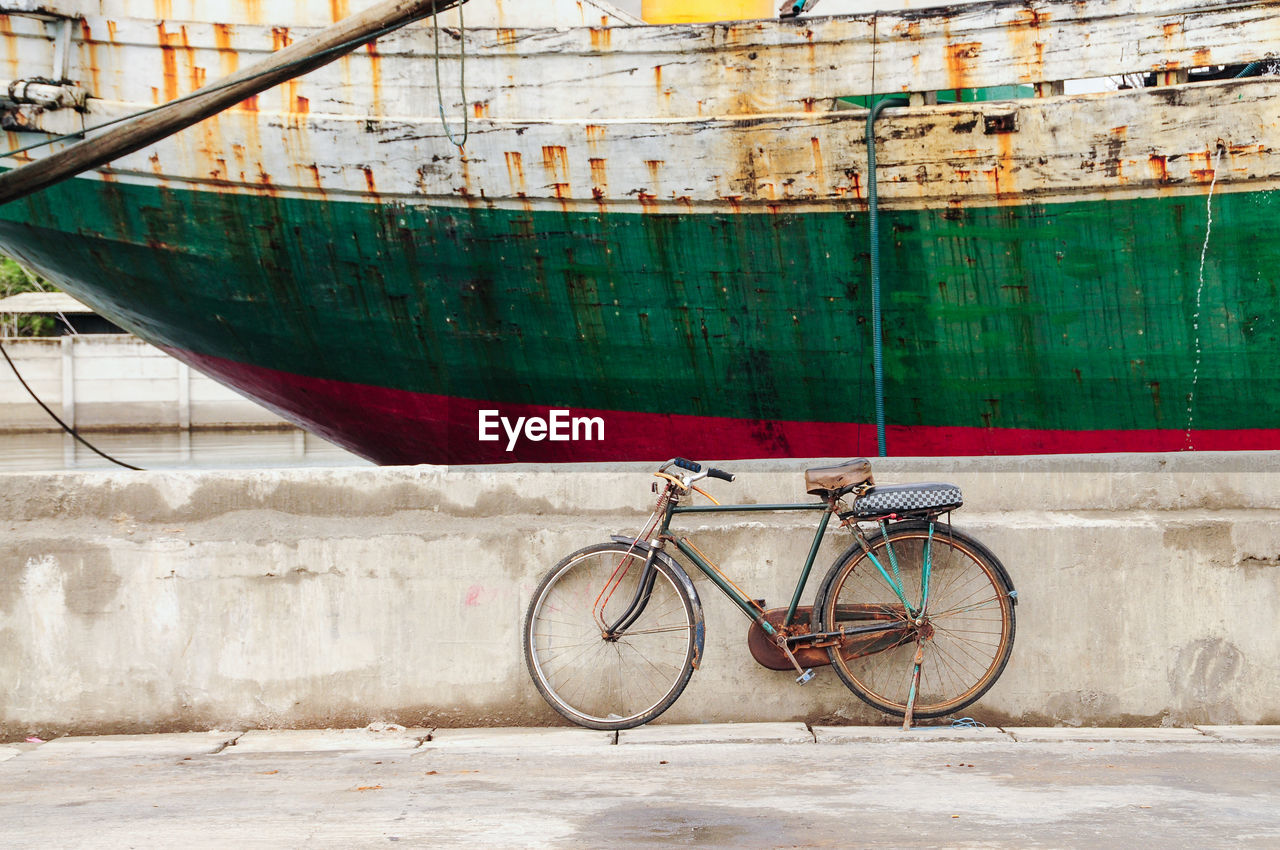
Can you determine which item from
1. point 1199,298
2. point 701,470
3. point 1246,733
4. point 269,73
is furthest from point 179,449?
point 1246,733

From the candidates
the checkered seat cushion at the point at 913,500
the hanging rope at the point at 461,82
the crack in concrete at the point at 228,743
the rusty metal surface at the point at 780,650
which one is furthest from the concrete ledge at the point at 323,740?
the hanging rope at the point at 461,82

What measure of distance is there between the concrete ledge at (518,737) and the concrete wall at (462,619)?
61 mm

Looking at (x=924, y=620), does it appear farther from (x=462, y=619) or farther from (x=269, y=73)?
(x=269, y=73)

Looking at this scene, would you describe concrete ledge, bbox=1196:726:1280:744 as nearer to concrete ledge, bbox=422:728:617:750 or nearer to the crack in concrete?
concrete ledge, bbox=422:728:617:750

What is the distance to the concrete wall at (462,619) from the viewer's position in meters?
3.73

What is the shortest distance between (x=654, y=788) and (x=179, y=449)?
76.2 feet

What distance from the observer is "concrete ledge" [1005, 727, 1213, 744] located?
3.54m

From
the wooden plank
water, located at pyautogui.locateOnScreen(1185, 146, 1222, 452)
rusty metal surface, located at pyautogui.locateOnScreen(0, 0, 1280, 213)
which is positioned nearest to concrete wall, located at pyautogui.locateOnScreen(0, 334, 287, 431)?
rusty metal surface, located at pyautogui.locateOnScreen(0, 0, 1280, 213)

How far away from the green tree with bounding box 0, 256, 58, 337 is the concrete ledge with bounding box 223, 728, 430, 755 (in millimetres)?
26914

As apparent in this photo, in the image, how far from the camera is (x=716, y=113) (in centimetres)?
833

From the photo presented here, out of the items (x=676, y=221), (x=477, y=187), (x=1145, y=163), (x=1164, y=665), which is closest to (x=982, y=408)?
(x=1145, y=163)

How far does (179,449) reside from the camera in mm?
24141

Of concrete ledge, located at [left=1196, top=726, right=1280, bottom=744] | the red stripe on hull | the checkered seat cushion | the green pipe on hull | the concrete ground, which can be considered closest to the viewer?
the concrete ground

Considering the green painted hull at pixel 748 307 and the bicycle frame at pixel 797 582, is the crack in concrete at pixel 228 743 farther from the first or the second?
the green painted hull at pixel 748 307
